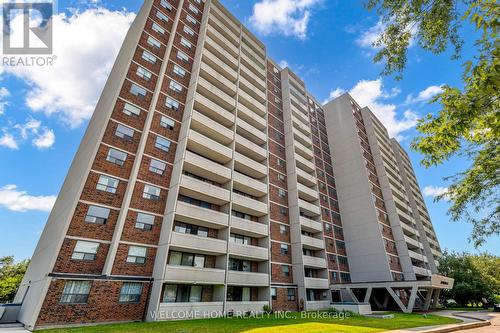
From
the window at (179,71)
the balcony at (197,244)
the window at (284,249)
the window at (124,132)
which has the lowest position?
the balcony at (197,244)

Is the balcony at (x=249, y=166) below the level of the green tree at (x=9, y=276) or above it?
above

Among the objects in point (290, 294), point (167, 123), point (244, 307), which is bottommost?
point (244, 307)

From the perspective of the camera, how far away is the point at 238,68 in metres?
36.4

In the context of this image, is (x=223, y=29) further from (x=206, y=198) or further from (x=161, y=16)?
(x=206, y=198)

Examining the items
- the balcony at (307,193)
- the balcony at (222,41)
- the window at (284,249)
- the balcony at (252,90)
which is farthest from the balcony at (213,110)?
the window at (284,249)

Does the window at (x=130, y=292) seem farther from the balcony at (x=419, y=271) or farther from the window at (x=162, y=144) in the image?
the balcony at (x=419, y=271)

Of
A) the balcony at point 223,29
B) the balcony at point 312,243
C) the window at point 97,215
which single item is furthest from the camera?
the balcony at point 223,29

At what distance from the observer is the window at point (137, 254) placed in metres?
18.9

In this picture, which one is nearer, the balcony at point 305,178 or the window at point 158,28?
the window at point 158,28

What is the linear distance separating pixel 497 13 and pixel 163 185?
22347 millimetres

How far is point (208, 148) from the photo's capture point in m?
26.7

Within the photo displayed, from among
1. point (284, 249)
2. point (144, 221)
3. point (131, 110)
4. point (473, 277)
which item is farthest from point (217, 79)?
point (473, 277)

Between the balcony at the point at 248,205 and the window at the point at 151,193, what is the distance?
25.4ft

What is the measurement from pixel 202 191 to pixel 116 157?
7786 mm
